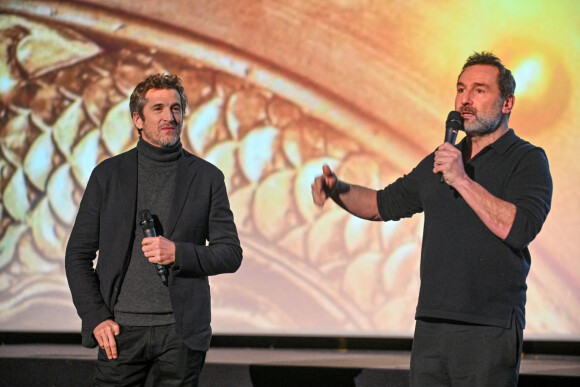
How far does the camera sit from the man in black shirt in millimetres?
1759

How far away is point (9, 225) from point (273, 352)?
1604 millimetres

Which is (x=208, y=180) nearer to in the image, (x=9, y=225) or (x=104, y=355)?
(x=104, y=355)

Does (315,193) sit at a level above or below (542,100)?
below

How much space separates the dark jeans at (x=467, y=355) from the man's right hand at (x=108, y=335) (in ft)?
2.63

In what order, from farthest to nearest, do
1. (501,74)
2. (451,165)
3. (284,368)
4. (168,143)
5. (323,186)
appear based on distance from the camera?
(284,368) < (323,186) < (168,143) < (501,74) < (451,165)

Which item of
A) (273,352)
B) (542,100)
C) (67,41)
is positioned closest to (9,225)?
(67,41)

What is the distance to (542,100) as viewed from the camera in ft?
11.0

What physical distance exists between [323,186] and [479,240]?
1.76 feet

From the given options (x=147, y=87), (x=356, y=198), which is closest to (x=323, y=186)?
(x=356, y=198)

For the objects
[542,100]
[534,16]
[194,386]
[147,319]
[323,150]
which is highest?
[534,16]

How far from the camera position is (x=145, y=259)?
198 cm

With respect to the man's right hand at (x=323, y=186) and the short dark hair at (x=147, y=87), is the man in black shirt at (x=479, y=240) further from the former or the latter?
the short dark hair at (x=147, y=87)

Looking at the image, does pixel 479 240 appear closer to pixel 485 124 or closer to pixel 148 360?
pixel 485 124

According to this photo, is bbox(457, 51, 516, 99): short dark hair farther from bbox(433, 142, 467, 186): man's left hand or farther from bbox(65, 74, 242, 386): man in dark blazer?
bbox(65, 74, 242, 386): man in dark blazer
